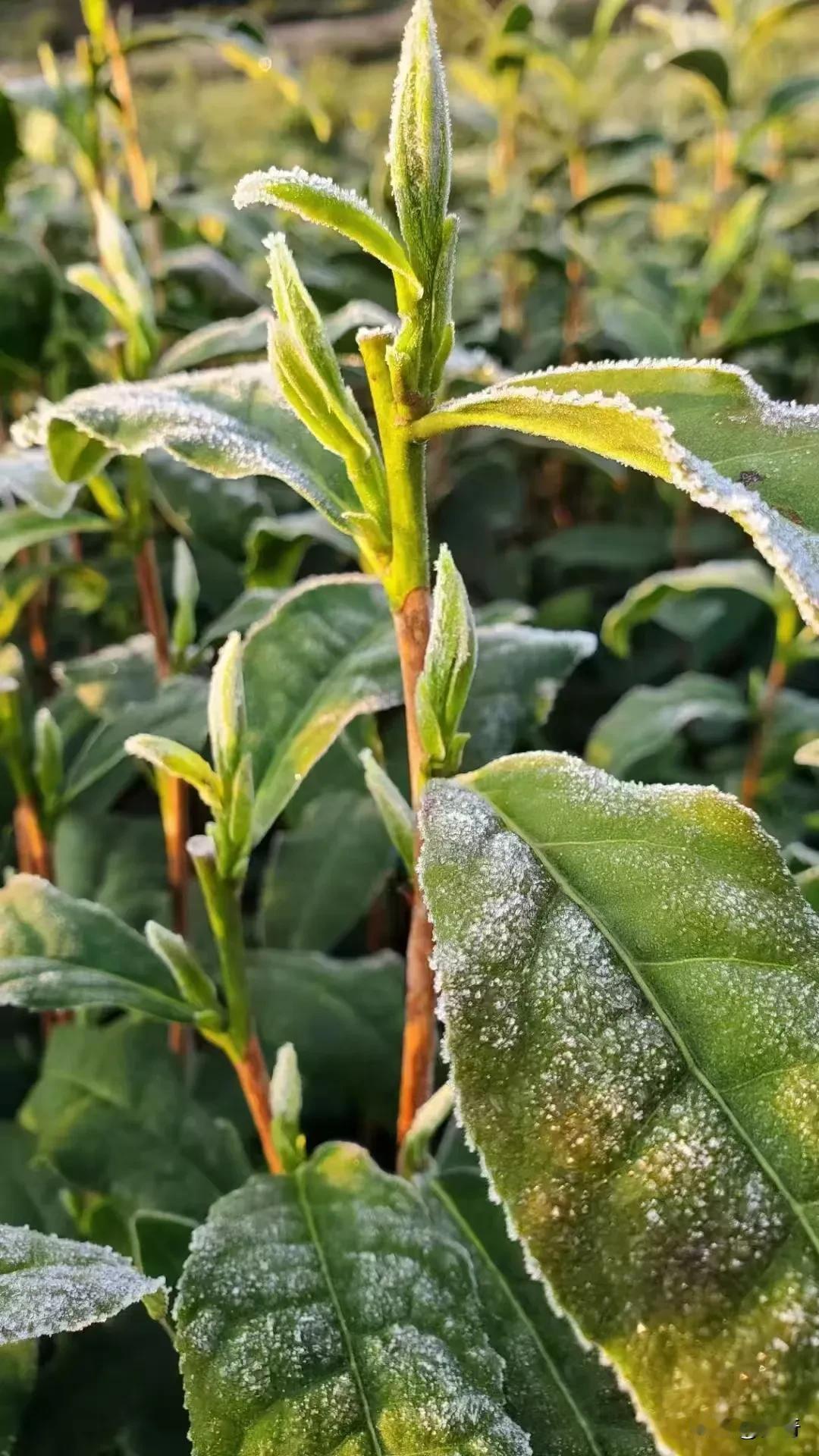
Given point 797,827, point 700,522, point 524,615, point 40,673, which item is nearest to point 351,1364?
point 524,615

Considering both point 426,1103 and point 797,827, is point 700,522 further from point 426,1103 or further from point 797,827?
Result: point 426,1103

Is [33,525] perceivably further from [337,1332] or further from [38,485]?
[337,1332]

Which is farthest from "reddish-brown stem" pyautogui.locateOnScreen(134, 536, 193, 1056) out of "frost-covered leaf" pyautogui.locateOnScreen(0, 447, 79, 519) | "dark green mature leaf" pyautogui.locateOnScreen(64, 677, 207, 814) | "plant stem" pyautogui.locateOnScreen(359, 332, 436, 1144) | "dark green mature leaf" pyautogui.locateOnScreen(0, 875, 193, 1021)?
"plant stem" pyautogui.locateOnScreen(359, 332, 436, 1144)

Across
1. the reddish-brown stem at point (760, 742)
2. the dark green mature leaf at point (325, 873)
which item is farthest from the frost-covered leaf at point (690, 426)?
the reddish-brown stem at point (760, 742)

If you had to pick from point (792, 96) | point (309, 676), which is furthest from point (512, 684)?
point (792, 96)

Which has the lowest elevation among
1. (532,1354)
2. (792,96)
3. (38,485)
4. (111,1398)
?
(111,1398)
